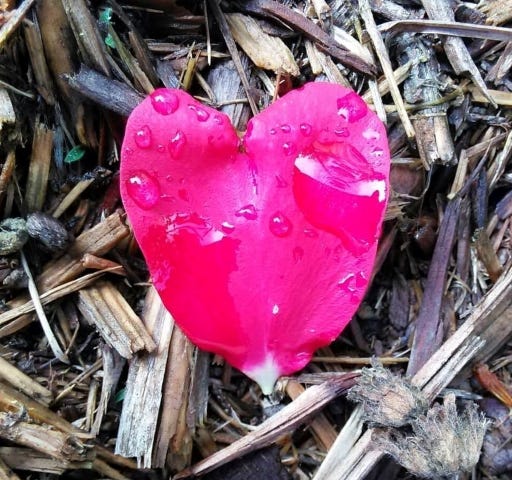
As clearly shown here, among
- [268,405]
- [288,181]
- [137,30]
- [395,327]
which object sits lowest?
[268,405]

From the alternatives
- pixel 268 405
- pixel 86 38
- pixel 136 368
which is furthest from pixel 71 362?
pixel 86 38

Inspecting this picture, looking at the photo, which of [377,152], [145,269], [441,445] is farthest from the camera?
[145,269]

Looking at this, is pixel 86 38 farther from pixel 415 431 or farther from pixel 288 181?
pixel 415 431

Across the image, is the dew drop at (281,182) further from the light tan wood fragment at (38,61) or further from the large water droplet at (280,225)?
the light tan wood fragment at (38,61)

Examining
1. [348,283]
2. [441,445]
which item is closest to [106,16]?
[348,283]

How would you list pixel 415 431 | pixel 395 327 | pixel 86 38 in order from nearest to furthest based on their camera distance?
pixel 415 431 < pixel 86 38 < pixel 395 327

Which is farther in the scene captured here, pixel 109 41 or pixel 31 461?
pixel 109 41

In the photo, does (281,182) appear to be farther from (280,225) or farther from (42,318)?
(42,318)
